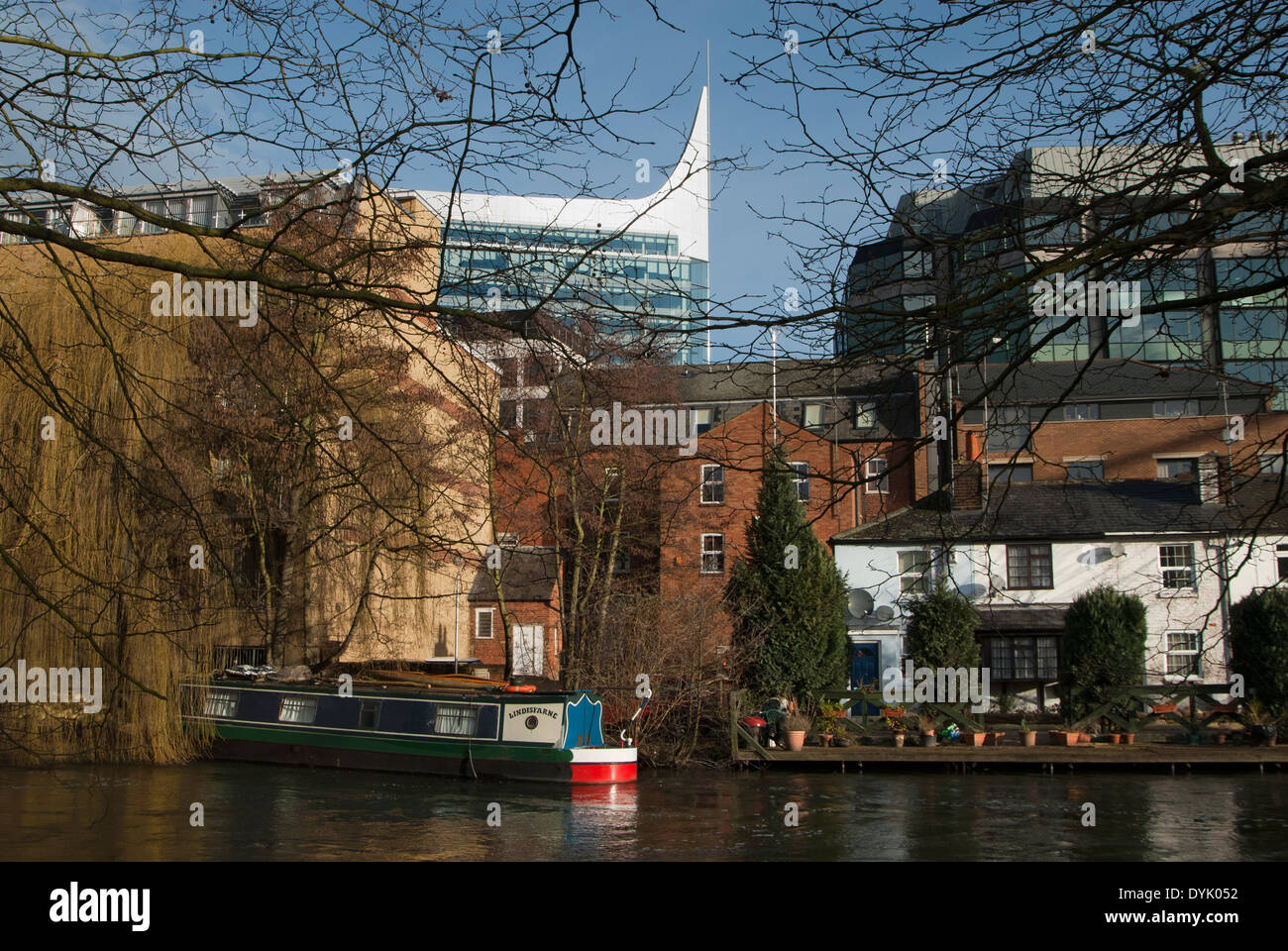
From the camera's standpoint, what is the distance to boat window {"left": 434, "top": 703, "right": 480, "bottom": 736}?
87.6 feet

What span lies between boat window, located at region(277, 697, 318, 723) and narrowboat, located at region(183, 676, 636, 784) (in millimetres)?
25

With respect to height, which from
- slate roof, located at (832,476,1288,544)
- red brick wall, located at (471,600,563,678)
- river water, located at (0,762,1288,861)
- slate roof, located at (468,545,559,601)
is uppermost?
slate roof, located at (832,476,1288,544)

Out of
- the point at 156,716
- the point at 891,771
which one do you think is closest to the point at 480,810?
the point at 156,716

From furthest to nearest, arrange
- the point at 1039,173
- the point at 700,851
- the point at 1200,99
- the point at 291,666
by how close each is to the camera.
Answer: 1. the point at 291,666
2. the point at 700,851
3. the point at 1039,173
4. the point at 1200,99

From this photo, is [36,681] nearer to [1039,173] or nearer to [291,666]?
[291,666]

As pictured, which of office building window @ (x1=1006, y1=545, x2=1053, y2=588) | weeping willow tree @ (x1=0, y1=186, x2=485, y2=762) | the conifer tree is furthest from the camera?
office building window @ (x1=1006, y1=545, x2=1053, y2=588)

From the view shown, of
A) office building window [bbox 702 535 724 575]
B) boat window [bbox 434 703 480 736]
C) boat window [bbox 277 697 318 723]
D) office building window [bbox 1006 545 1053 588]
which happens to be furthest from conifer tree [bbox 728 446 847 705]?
boat window [bbox 277 697 318 723]

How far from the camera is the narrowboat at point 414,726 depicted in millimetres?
25781

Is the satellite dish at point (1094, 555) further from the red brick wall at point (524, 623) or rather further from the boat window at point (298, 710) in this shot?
the boat window at point (298, 710)

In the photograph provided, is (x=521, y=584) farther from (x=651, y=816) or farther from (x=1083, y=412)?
(x=1083, y=412)

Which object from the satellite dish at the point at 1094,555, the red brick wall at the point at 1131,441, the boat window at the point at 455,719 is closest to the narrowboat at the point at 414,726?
the boat window at the point at 455,719

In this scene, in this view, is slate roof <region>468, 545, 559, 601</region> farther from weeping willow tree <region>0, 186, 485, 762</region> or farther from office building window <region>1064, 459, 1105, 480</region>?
office building window <region>1064, 459, 1105, 480</region>
